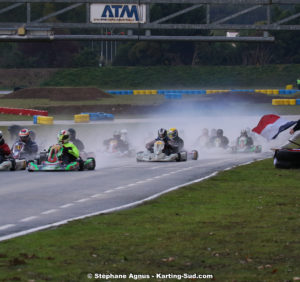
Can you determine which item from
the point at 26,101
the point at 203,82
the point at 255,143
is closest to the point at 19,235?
the point at 255,143

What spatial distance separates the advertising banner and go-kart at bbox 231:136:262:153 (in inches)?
278

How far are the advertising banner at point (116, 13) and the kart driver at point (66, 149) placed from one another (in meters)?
12.8

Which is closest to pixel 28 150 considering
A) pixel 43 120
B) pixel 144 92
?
pixel 43 120

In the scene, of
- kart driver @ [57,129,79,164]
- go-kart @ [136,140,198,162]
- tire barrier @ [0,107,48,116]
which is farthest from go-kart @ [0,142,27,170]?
tire barrier @ [0,107,48,116]

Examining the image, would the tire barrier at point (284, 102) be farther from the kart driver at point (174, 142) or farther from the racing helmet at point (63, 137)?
the racing helmet at point (63, 137)

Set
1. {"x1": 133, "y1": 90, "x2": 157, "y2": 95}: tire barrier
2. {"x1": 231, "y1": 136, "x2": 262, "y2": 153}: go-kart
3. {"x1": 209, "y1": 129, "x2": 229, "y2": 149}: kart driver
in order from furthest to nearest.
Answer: {"x1": 133, "y1": 90, "x2": 157, "y2": 95}: tire barrier
{"x1": 209, "y1": 129, "x2": 229, "y2": 149}: kart driver
{"x1": 231, "y1": 136, "x2": 262, "y2": 153}: go-kart

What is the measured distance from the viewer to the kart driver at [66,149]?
24.9 meters

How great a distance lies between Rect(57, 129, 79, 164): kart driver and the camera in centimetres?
2488

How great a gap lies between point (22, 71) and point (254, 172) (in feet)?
289

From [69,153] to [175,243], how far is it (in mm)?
14264

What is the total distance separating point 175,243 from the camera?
11047 mm

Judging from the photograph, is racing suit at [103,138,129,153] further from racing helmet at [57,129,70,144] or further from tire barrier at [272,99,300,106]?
tire barrier at [272,99,300,106]

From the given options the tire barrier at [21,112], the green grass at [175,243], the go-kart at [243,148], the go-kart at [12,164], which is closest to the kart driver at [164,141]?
the go-kart at [12,164]

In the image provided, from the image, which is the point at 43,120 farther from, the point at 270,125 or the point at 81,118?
the point at 270,125
